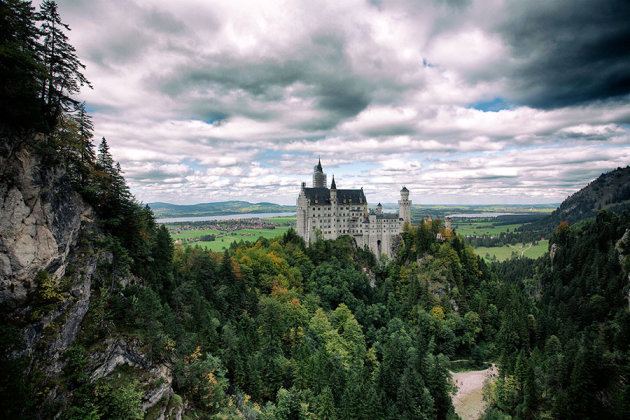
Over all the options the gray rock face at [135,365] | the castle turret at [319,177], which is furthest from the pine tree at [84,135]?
the castle turret at [319,177]

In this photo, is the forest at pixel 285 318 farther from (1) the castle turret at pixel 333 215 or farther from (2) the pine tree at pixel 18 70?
(1) the castle turret at pixel 333 215

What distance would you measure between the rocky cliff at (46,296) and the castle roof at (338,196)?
67197 mm

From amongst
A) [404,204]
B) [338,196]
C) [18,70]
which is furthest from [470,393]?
[18,70]

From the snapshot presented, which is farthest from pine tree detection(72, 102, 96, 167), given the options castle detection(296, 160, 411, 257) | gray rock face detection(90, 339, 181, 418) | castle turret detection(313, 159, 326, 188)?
castle turret detection(313, 159, 326, 188)

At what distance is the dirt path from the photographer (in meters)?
50.4

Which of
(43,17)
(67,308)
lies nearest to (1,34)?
(43,17)

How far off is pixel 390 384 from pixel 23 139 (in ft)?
167

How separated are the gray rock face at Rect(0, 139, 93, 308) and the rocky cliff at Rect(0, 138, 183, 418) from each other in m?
0.05

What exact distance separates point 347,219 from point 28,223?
3068 inches

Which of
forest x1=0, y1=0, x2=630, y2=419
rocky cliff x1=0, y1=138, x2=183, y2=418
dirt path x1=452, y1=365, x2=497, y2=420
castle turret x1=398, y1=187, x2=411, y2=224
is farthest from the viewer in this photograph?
castle turret x1=398, y1=187, x2=411, y2=224

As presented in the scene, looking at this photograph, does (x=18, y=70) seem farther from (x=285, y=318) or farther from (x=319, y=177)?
(x=319, y=177)

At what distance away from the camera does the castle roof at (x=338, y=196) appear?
88.1 meters

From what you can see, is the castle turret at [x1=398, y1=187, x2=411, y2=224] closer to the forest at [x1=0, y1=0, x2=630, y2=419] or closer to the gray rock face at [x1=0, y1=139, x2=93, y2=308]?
the forest at [x1=0, y1=0, x2=630, y2=419]

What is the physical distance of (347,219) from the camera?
299 feet
